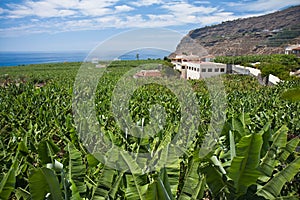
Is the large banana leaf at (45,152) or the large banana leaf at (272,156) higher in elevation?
the large banana leaf at (45,152)

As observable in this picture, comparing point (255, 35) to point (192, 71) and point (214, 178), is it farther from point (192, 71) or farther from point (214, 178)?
point (214, 178)

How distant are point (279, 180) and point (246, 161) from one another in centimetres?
61

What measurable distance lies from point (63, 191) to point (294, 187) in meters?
3.89

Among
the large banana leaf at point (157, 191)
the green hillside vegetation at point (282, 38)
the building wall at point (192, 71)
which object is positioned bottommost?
the building wall at point (192, 71)

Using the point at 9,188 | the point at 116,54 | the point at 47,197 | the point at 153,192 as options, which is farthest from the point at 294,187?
the point at 9,188

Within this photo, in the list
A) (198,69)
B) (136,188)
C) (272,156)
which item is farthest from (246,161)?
(198,69)

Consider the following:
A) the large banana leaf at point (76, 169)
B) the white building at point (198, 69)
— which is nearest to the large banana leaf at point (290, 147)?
the large banana leaf at point (76, 169)

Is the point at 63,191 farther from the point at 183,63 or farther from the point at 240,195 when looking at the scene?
the point at 183,63

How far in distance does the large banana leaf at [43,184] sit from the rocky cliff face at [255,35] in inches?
2156

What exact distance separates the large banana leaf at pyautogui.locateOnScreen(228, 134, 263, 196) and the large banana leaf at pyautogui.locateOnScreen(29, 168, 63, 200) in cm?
186

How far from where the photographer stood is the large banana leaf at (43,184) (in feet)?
8.84

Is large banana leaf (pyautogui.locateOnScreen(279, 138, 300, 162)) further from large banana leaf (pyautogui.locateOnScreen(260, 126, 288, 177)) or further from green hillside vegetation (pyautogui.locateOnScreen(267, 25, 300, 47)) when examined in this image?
green hillside vegetation (pyautogui.locateOnScreen(267, 25, 300, 47))

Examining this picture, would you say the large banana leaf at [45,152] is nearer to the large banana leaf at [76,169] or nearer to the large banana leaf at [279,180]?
the large banana leaf at [76,169]

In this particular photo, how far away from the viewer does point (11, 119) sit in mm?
9312
